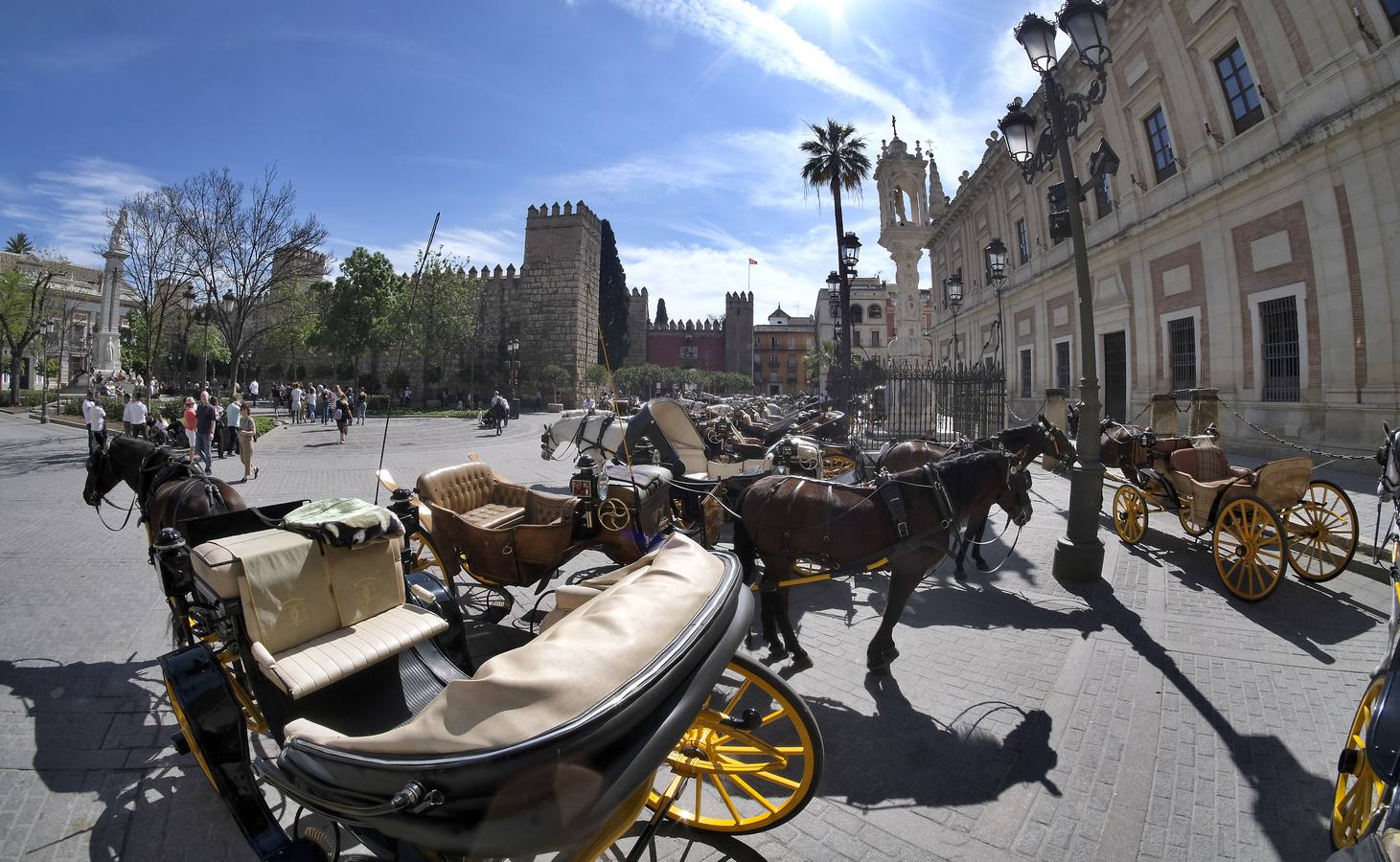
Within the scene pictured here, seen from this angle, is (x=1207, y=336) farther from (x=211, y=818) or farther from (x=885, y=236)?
(x=211, y=818)

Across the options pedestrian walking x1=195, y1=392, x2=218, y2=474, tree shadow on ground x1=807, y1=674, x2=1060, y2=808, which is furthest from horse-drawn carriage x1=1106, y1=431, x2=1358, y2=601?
pedestrian walking x1=195, y1=392, x2=218, y2=474

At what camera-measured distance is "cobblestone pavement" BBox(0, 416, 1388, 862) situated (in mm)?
2471

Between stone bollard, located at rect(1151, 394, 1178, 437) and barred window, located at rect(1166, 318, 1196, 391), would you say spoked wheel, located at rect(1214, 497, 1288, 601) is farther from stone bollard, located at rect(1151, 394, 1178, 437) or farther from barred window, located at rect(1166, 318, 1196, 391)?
barred window, located at rect(1166, 318, 1196, 391)

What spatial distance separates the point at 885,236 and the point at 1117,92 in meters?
8.67

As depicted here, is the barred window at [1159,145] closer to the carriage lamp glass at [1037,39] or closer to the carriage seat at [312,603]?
the carriage lamp glass at [1037,39]

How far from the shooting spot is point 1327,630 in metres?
4.41

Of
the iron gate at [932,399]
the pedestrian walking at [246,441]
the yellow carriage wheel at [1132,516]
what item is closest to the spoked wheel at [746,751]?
the yellow carriage wheel at [1132,516]

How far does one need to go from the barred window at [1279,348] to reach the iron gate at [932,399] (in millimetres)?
4958

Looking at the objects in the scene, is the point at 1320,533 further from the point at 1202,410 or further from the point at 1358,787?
the point at 1202,410

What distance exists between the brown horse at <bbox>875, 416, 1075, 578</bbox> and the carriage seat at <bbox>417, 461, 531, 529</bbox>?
3.30 metres

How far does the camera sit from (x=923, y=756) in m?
3.03

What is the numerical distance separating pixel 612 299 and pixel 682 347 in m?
20.7

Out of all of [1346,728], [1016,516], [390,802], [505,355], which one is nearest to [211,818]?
[390,802]

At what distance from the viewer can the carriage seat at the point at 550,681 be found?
4.25 ft
